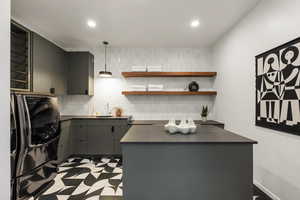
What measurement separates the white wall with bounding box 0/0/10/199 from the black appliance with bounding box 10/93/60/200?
1135 millimetres

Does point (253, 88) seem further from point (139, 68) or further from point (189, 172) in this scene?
point (139, 68)

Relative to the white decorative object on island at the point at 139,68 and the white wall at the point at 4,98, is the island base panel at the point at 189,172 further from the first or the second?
the white decorative object on island at the point at 139,68

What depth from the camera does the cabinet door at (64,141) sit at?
302cm

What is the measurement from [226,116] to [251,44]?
1.41 m

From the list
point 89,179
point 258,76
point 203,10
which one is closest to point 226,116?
point 258,76

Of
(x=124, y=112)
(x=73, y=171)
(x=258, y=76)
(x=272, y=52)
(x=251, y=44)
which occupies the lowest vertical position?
(x=73, y=171)

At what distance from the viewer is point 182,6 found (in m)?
2.23

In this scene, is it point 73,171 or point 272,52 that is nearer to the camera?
point 272,52

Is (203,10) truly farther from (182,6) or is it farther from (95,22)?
(95,22)

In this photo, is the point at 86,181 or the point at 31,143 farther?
the point at 86,181

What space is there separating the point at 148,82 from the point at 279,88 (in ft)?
8.80

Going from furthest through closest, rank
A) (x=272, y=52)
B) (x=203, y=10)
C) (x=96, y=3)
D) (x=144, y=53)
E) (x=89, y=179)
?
(x=144, y=53), (x=89, y=179), (x=203, y=10), (x=96, y=3), (x=272, y=52)

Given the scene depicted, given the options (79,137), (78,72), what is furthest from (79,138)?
(78,72)

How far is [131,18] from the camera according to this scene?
2553 mm
